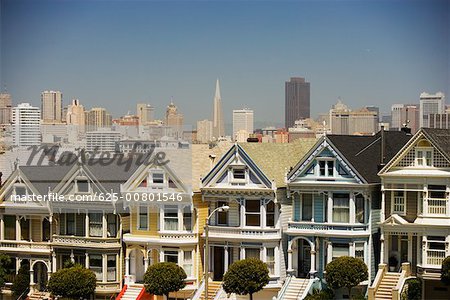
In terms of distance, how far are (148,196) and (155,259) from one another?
2226 mm

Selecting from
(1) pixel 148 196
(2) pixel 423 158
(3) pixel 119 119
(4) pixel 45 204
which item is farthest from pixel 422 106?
(3) pixel 119 119

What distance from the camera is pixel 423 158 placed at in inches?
1198

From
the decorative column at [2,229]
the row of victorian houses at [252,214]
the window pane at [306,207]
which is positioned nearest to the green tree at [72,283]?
the row of victorian houses at [252,214]

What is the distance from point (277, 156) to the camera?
34.8 metres

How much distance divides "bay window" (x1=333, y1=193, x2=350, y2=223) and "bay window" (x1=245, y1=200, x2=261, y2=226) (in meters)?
2.73

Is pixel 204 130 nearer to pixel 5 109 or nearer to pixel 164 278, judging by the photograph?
→ pixel 5 109

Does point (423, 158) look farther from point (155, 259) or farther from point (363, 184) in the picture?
point (155, 259)

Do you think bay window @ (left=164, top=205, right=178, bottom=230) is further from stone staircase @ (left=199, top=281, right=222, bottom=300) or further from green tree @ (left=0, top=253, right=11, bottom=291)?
green tree @ (left=0, top=253, right=11, bottom=291)

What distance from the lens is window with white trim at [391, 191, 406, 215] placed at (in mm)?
31078

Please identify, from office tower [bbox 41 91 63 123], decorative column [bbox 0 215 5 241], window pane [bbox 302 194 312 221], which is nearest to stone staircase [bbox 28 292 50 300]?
decorative column [bbox 0 215 5 241]

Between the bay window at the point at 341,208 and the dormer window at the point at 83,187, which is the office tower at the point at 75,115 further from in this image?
the bay window at the point at 341,208

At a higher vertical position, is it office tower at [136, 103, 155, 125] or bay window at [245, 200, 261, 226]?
office tower at [136, 103, 155, 125]

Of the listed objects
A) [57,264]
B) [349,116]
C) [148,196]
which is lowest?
[57,264]

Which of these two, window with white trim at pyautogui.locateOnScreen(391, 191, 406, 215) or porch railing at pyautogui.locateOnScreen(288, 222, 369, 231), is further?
porch railing at pyautogui.locateOnScreen(288, 222, 369, 231)
